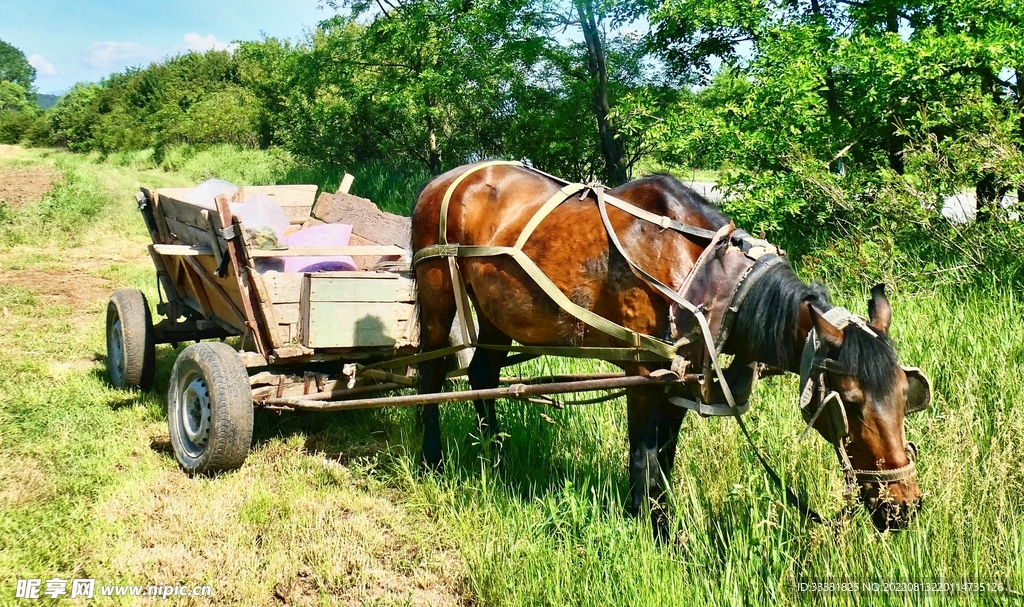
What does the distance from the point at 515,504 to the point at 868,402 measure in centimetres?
174

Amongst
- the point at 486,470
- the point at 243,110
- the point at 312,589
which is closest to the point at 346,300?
the point at 486,470

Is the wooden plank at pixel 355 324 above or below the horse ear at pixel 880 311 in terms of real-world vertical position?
below

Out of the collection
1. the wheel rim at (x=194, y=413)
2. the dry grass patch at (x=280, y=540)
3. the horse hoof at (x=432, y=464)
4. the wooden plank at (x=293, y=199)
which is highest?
the wooden plank at (x=293, y=199)

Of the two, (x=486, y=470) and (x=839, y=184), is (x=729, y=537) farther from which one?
(x=839, y=184)

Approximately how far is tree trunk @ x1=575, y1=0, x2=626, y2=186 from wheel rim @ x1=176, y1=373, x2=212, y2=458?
7.85m

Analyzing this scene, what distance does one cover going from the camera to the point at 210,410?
4.08 metres

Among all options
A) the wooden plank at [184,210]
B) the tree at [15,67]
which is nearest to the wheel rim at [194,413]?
the wooden plank at [184,210]

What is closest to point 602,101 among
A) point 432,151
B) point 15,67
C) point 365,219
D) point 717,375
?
point 432,151

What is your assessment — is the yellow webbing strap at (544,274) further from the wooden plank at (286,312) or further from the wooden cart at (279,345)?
the wooden plank at (286,312)

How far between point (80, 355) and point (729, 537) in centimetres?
624

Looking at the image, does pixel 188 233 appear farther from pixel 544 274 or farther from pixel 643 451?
pixel 643 451

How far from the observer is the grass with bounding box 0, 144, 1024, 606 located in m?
2.77

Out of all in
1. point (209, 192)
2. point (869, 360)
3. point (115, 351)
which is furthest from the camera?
point (115, 351)

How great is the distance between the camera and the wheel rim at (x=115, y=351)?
563 cm
